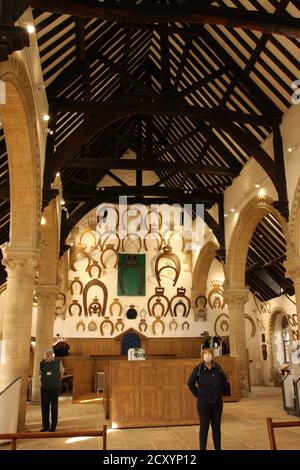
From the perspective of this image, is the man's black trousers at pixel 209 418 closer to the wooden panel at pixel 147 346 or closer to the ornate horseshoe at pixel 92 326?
the wooden panel at pixel 147 346

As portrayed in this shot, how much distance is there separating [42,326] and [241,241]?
6.00 metres

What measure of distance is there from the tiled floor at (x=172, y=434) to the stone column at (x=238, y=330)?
2.50 m

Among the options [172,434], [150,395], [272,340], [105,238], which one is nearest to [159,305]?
[105,238]

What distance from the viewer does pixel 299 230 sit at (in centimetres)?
834

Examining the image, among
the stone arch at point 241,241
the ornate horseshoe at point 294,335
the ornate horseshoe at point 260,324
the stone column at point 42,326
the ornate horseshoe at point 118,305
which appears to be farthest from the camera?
the ornate horseshoe at point 260,324

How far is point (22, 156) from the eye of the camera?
6570mm

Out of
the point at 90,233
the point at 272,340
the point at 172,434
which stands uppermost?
the point at 90,233

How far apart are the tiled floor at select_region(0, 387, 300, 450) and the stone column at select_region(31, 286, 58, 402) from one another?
6.24 feet

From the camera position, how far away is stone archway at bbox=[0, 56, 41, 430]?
20.0 ft

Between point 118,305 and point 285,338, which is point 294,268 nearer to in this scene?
point 285,338

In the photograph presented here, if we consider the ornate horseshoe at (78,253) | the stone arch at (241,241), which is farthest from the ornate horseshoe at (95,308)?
the stone arch at (241,241)

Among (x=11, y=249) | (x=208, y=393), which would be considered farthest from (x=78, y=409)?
(x=208, y=393)

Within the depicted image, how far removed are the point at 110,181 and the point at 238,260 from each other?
7048mm

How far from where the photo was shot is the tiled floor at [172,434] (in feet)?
17.1
